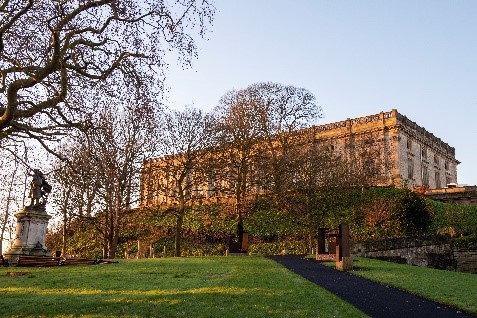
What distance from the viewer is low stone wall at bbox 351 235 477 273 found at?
92.0 ft

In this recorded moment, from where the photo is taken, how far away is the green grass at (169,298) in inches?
362

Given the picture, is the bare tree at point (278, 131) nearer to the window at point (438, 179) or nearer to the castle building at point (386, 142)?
the castle building at point (386, 142)

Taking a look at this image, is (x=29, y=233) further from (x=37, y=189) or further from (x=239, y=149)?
(x=239, y=149)

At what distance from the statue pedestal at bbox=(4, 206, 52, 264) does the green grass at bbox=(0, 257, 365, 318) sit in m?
11.4

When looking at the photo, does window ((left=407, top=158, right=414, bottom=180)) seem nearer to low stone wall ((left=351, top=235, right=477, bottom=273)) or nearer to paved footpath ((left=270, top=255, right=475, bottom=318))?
low stone wall ((left=351, top=235, right=477, bottom=273))

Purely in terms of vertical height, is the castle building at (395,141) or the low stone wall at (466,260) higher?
the castle building at (395,141)

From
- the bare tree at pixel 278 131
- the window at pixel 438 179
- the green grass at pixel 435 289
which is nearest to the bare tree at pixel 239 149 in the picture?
the bare tree at pixel 278 131

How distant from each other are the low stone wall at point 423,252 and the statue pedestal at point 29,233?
63.2ft

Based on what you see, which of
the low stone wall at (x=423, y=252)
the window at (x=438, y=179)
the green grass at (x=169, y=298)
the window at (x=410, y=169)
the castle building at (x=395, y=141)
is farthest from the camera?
the window at (x=438, y=179)

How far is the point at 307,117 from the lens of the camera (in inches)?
1961

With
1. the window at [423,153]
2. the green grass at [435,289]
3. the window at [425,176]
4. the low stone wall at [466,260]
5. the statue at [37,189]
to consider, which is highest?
the window at [423,153]

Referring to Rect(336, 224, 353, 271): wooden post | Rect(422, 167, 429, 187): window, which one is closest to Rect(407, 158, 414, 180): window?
Rect(422, 167, 429, 187): window

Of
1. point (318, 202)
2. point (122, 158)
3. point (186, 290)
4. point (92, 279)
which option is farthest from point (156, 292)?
point (318, 202)

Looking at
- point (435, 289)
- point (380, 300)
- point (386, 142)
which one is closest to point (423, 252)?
point (435, 289)
